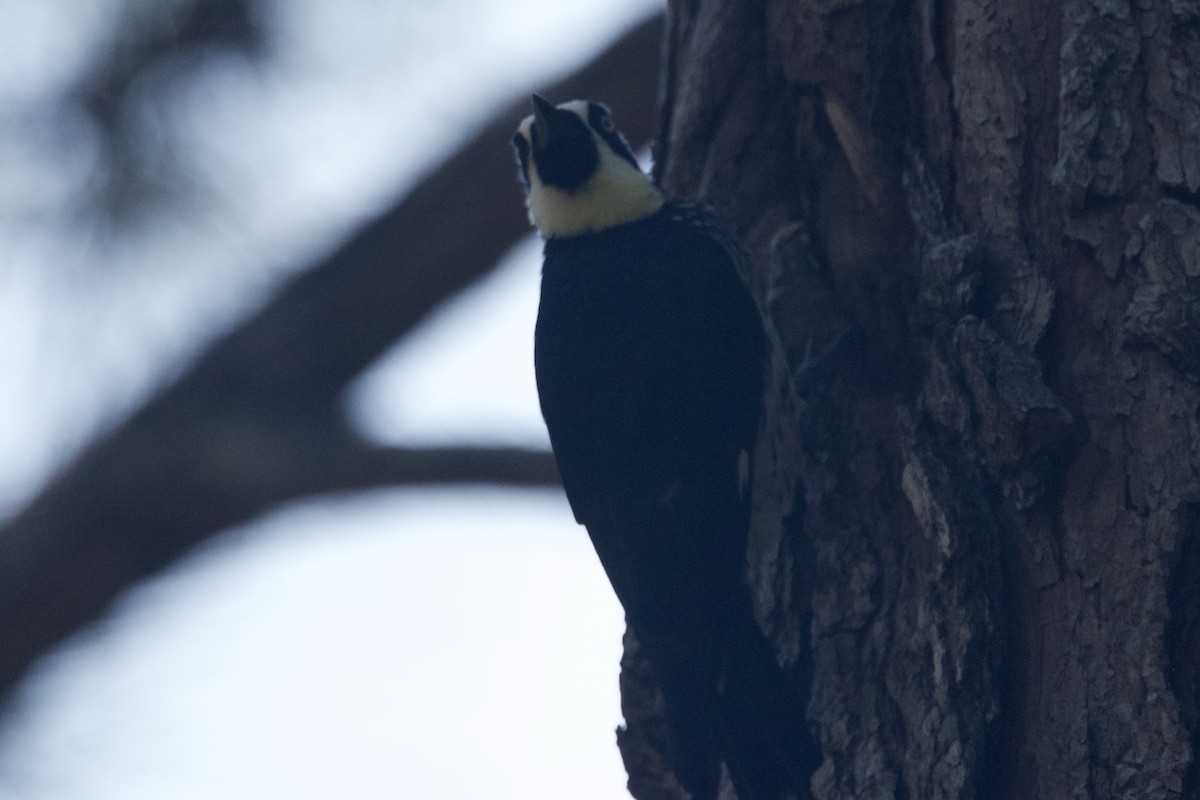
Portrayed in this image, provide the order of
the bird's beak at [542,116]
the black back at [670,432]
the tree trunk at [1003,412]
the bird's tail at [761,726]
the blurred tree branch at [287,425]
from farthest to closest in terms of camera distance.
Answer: the bird's beak at [542,116] → the blurred tree branch at [287,425] → the black back at [670,432] → the bird's tail at [761,726] → the tree trunk at [1003,412]

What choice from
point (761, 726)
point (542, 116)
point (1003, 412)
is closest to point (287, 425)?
point (542, 116)

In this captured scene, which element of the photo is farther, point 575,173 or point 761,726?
point 575,173

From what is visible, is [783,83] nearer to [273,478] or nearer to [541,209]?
[541,209]

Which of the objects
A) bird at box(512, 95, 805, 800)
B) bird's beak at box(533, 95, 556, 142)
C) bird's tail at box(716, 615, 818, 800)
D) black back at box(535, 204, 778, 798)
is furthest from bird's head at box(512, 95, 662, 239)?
bird's tail at box(716, 615, 818, 800)

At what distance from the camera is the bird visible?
233 cm

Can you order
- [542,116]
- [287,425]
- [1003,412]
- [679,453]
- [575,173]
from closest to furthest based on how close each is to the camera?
[1003,412] < [679,453] < [287,425] < [542,116] < [575,173]

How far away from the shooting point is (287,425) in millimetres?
3182

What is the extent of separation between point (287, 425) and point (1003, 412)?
183 cm

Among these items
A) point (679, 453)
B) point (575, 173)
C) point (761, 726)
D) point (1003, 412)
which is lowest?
point (761, 726)

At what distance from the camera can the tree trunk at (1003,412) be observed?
5.71 ft

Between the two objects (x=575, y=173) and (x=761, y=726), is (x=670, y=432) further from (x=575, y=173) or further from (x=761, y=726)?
(x=575, y=173)

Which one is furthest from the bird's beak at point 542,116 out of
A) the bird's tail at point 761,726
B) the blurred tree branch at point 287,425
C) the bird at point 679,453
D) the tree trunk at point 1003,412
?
the bird's tail at point 761,726

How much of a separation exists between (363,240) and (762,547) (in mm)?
1313

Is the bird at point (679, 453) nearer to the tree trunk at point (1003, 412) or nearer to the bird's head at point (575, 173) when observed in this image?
the tree trunk at point (1003, 412)
